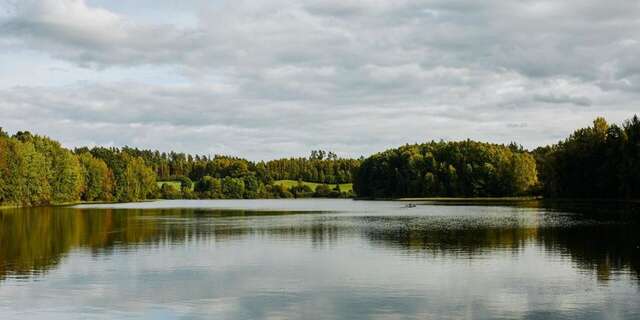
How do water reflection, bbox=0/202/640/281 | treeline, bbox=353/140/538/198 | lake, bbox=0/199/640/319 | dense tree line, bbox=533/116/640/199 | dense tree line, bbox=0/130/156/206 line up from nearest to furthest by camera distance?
lake, bbox=0/199/640/319, water reflection, bbox=0/202/640/281, dense tree line, bbox=533/116/640/199, dense tree line, bbox=0/130/156/206, treeline, bbox=353/140/538/198

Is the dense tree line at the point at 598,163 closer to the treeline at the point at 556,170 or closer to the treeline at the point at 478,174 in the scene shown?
the treeline at the point at 556,170

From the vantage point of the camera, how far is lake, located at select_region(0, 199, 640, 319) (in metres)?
21.6

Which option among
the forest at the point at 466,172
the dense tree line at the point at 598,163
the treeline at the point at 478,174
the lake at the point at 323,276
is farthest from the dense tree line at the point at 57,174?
the dense tree line at the point at 598,163

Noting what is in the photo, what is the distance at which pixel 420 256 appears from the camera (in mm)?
36094

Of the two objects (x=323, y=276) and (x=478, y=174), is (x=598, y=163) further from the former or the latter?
(x=323, y=276)

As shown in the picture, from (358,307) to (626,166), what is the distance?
102825 millimetres

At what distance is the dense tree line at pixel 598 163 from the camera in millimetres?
113062

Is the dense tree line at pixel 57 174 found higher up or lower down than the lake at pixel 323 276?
higher up

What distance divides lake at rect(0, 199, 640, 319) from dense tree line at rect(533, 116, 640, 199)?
6741 cm

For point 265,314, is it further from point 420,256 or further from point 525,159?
point 525,159

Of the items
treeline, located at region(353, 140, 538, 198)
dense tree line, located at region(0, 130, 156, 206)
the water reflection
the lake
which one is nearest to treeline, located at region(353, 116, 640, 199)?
treeline, located at region(353, 140, 538, 198)

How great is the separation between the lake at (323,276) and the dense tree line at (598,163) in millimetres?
67412

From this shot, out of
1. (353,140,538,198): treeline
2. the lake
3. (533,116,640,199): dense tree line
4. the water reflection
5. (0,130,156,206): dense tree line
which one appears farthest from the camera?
(353,140,538,198): treeline

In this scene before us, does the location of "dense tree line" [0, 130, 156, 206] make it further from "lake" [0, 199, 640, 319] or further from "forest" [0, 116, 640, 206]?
"lake" [0, 199, 640, 319]
